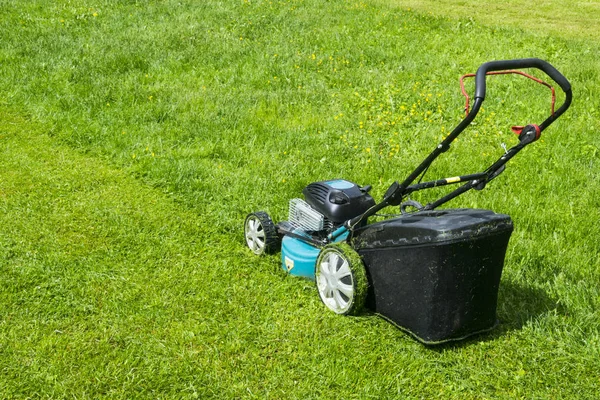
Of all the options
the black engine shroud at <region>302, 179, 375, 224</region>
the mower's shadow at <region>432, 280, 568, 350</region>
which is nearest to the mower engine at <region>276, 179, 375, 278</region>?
the black engine shroud at <region>302, 179, 375, 224</region>

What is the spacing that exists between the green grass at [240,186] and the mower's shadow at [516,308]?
0.02 m

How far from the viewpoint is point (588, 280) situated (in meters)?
4.34

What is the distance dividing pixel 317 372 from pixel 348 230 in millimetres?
951

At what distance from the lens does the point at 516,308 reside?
405cm

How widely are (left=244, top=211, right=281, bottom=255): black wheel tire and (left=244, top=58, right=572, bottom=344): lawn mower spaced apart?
1.86 ft

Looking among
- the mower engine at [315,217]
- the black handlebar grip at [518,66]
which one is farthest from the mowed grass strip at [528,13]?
the black handlebar grip at [518,66]

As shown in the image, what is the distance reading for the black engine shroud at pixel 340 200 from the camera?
416cm

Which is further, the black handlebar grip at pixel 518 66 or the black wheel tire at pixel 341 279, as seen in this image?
the black wheel tire at pixel 341 279

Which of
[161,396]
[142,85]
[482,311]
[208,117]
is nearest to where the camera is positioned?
[161,396]

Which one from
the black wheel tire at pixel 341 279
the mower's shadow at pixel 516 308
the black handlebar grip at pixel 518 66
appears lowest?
the mower's shadow at pixel 516 308

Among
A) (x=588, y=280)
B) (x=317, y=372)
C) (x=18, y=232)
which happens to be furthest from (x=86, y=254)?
(x=588, y=280)

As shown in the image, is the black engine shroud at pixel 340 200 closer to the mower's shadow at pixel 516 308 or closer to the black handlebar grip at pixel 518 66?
the mower's shadow at pixel 516 308

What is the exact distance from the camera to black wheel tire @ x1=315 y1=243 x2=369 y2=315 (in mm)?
3764

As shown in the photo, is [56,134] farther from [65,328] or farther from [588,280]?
[588,280]
